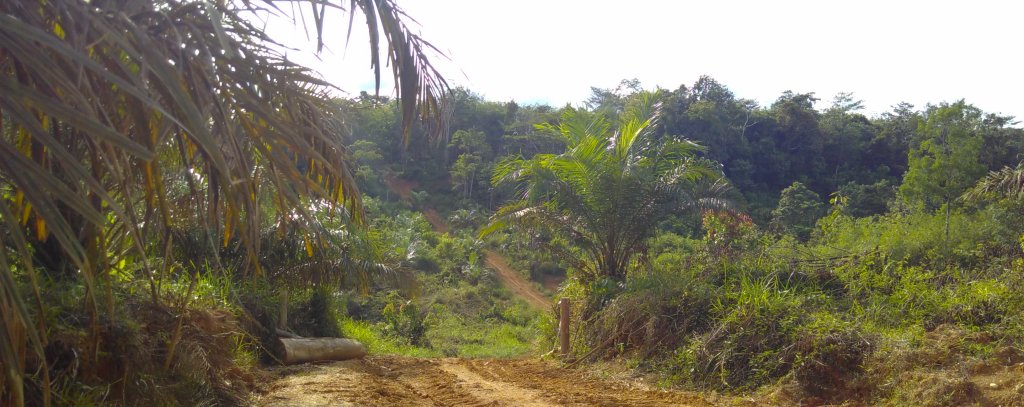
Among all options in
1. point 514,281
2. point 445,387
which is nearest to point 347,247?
point 445,387

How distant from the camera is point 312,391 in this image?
718 centimetres

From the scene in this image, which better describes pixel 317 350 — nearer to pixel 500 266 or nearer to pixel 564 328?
pixel 564 328

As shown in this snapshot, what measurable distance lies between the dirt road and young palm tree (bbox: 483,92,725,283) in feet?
8.58

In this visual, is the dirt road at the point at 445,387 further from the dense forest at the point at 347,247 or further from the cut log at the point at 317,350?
the dense forest at the point at 347,247

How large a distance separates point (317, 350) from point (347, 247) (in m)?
3.04

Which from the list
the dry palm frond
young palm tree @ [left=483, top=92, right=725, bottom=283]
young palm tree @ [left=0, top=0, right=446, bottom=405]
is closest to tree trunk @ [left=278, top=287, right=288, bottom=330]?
young palm tree @ [left=483, top=92, right=725, bottom=283]

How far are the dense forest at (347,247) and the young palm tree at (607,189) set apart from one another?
4 centimetres

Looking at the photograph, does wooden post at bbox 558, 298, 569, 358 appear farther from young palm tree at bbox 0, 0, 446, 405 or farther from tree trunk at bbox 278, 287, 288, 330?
young palm tree at bbox 0, 0, 446, 405

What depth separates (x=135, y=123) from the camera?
11.1 ft

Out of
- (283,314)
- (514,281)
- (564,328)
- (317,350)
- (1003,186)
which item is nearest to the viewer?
(317,350)

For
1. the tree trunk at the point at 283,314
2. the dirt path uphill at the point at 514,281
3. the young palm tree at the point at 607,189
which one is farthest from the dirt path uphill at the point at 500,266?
the tree trunk at the point at 283,314

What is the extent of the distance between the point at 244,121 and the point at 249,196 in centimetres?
52

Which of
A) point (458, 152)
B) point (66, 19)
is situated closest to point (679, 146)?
point (66, 19)

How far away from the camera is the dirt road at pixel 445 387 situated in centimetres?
706
